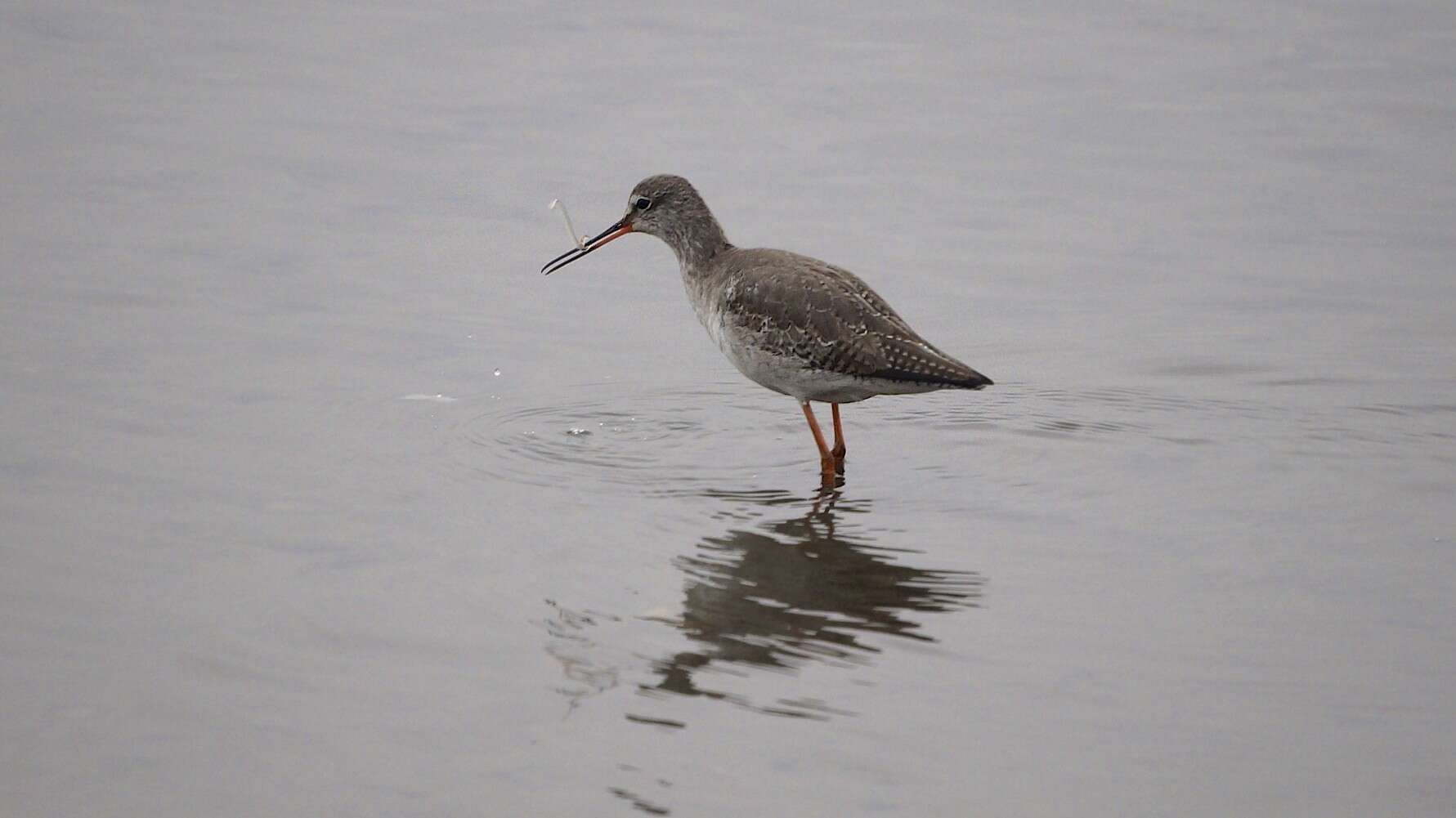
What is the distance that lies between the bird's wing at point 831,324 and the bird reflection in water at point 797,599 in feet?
2.92

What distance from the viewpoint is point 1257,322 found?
11617 millimetres

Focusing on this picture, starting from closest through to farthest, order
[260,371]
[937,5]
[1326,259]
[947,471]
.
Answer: [947,471] → [260,371] → [1326,259] → [937,5]

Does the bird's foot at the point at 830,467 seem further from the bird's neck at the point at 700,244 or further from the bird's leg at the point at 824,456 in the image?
the bird's neck at the point at 700,244

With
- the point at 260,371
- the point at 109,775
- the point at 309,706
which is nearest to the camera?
the point at 109,775

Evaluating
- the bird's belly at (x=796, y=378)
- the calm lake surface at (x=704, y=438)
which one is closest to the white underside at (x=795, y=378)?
the bird's belly at (x=796, y=378)

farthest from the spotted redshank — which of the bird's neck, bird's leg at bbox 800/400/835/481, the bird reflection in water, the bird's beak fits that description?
the bird reflection in water

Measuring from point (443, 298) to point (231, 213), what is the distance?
2420 mm

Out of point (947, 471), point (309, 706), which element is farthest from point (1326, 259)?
point (309, 706)

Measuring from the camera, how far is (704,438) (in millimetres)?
9422

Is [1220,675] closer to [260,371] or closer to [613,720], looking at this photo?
[613,720]

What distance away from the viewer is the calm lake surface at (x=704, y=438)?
18.6 ft

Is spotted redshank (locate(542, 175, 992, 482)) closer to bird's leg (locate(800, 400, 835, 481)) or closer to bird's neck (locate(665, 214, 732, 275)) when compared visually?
bird's leg (locate(800, 400, 835, 481))

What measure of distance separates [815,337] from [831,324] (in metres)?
0.12

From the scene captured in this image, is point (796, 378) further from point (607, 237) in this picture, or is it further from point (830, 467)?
point (607, 237)
